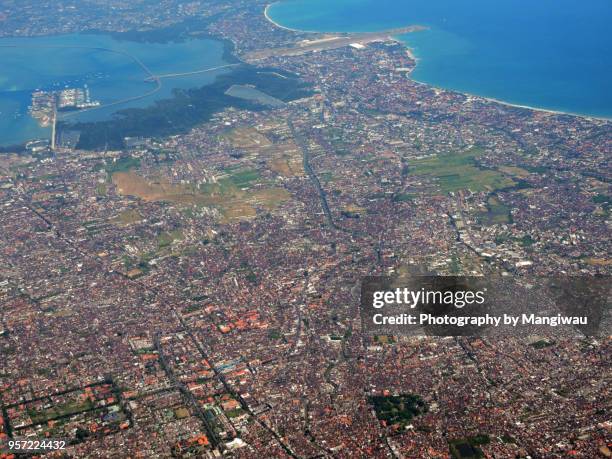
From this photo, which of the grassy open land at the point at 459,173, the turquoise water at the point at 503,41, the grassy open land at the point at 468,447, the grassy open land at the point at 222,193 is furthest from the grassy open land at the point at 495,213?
the grassy open land at the point at 468,447

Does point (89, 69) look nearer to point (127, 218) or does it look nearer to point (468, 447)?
point (127, 218)

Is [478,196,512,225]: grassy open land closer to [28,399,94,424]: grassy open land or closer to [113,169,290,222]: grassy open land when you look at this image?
[113,169,290,222]: grassy open land

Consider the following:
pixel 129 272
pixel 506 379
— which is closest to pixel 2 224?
pixel 129 272

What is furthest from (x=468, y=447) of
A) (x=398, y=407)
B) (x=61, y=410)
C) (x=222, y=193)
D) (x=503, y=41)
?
(x=503, y=41)

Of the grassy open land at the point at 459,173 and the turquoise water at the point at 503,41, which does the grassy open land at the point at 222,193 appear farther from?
the turquoise water at the point at 503,41

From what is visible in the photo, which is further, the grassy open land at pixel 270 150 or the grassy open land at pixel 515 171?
the grassy open land at pixel 270 150

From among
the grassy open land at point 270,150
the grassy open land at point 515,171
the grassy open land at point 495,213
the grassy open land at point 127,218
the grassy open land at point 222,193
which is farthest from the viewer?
the grassy open land at point 270,150
